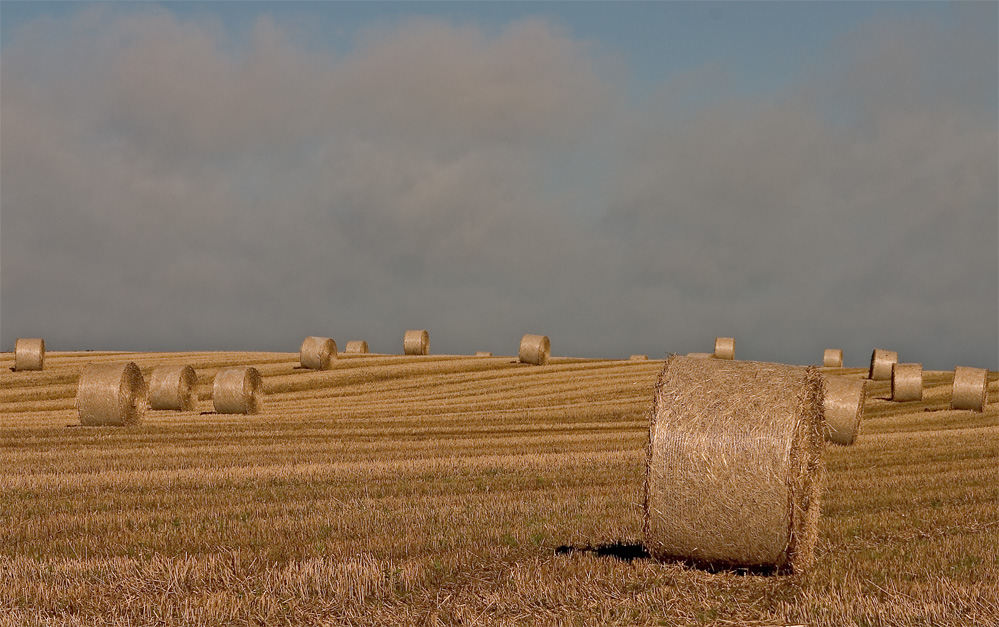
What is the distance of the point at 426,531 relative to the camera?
9953 mm

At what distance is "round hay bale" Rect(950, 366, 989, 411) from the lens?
27438 mm

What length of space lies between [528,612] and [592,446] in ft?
39.7

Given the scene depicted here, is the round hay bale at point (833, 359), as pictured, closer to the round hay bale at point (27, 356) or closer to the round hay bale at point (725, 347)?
the round hay bale at point (725, 347)

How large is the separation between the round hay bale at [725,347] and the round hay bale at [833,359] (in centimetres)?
495

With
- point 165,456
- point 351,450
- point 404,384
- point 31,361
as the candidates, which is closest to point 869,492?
point 351,450

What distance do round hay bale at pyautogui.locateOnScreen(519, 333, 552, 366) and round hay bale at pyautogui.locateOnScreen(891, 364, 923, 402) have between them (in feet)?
45.4

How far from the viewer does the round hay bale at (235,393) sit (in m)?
25.6

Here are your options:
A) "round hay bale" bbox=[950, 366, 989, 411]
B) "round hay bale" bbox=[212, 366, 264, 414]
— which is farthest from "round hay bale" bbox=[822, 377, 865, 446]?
"round hay bale" bbox=[212, 366, 264, 414]

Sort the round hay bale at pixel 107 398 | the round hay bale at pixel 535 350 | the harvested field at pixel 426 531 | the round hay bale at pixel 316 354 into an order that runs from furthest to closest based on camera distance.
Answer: the round hay bale at pixel 535 350
the round hay bale at pixel 316 354
the round hay bale at pixel 107 398
the harvested field at pixel 426 531

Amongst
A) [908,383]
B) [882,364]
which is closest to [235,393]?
[908,383]

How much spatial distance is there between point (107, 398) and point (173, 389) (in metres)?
4.25

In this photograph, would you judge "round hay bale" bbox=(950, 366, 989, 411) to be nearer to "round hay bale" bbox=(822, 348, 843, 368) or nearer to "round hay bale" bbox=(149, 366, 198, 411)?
"round hay bale" bbox=(822, 348, 843, 368)

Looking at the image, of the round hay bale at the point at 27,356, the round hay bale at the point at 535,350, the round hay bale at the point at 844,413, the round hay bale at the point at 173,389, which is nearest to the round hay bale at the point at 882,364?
the round hay bale at the point at 535,350

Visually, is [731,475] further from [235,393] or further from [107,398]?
[235,393]
